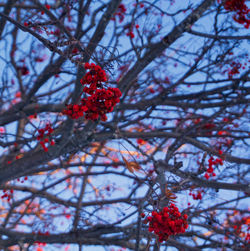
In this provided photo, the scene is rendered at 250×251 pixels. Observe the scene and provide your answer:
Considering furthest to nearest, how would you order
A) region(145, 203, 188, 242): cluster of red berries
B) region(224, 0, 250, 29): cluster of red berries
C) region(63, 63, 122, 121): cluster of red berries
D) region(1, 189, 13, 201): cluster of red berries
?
region(1, 189, 13, 201): cluster of red berries → region(224, 0, 250, 29): cluster of red berries → region(145, 203, 188, 242): cluster of red berries → region(63, 63, 122, 121): cluster of red berries

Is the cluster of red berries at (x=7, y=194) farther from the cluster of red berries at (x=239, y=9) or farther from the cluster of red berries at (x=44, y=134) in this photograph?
the cluster of red berries at (x=239, y=9)

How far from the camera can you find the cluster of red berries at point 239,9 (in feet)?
12.7

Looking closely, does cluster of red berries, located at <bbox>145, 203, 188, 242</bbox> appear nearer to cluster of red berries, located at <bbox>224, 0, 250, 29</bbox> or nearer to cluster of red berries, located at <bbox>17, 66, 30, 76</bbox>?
cluster of red berries, located at <bbox>224, 0, 250, 29</bbox>

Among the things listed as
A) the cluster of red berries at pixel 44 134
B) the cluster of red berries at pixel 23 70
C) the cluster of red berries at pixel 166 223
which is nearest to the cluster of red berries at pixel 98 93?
the cluster of red berries at pixel 166 223

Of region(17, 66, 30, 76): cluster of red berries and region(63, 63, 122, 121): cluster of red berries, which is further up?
region(17, 66, 30, 76): cluster of red berries

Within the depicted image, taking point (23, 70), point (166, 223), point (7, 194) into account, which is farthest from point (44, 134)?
point (23, 70)

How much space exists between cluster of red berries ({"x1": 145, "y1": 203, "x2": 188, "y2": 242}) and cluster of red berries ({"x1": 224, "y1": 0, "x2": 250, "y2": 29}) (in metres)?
2.78

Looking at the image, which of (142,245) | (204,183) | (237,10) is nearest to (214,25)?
(237,10)

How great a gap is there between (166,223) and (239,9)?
302 cm

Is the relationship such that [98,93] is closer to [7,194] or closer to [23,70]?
[7,194]

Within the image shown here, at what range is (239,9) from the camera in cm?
399

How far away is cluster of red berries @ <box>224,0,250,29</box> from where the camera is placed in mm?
3875

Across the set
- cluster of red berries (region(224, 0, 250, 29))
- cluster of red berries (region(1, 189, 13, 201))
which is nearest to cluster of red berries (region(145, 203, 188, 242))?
cluster of red berries (region(224, 0, 250, 29))

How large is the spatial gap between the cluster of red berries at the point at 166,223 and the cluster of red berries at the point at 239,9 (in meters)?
2.78
